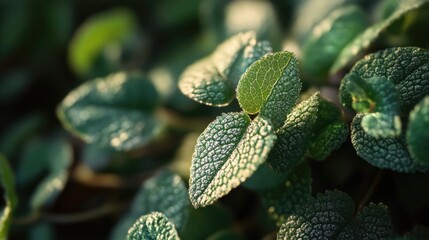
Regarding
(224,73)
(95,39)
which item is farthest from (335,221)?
(95,39)

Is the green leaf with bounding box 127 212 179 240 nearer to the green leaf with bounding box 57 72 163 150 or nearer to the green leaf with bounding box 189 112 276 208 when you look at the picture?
the green leaf with bounding box 189 112 276 208

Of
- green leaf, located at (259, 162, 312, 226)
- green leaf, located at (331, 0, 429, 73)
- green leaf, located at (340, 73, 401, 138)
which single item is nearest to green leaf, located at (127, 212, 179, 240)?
green leaf, located at (259, 162, 312, 226)

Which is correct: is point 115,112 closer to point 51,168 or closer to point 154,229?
point 51,168

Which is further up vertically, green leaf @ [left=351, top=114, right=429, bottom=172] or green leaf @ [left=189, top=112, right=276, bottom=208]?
green leaf @ [left=351, top=114, right=429, bottom=172]

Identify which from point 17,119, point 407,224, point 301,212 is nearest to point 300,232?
point 301,212

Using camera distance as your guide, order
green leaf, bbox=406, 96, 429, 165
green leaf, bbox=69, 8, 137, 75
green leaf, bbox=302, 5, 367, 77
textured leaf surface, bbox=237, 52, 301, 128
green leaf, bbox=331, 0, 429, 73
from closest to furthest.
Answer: green leaf, bbox=406, 96, 429, 165 < textured leaf surface, bbox=237, 52, 301, 128 < green leaf, bbox=331, 0, 429, 73 < green leaf, bbox=302, 5, 367, 77 < green leaf, bbox=69, 8, 137, 75

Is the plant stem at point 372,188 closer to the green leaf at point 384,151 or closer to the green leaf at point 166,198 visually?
the green leaf at point 384,151
